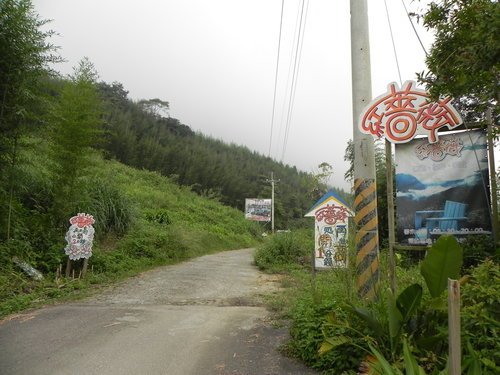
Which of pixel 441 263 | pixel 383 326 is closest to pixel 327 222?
A: pixel 383 326

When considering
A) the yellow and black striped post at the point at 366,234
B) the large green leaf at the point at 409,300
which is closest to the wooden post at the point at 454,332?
the large green leaf at the point at 409,300

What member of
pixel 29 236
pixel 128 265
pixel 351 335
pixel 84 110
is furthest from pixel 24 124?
pixel 351 335

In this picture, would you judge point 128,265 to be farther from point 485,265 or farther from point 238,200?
point 238,200

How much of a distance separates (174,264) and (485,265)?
10018mm

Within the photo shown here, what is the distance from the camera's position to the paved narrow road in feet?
12.3

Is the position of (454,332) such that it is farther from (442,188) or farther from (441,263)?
(442,188)

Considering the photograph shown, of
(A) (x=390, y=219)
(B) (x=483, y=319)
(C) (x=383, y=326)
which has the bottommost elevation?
(C) (x=383, y=326)

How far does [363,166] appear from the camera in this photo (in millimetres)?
4859

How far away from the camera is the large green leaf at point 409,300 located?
3.14 metres

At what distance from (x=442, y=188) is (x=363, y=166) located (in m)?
1.02

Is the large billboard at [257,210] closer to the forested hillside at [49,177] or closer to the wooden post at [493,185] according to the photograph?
the forested hillside at [49,177]

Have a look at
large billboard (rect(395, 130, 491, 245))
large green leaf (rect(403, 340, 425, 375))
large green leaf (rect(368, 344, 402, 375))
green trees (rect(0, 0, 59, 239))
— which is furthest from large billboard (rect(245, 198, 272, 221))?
large green leaf (rect(403, 340, 425, 375))

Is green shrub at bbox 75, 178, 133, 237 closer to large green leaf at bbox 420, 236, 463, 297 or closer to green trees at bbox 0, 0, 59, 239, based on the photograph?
green trees at bbox 0, 0, 59, 239

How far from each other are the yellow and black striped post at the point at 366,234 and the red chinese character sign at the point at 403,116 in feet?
2.20
